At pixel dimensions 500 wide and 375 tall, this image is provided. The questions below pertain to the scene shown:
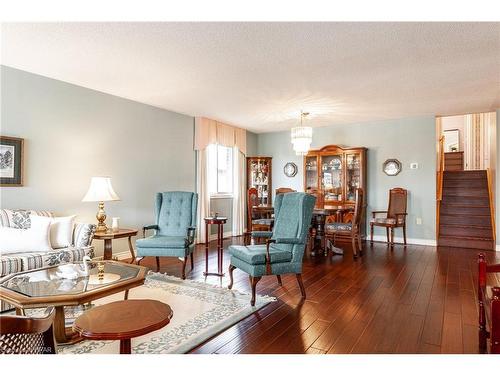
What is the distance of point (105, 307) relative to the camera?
5.38ft

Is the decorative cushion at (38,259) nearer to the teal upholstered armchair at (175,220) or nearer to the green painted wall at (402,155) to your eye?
the teal upholstered armchair at (175,220)

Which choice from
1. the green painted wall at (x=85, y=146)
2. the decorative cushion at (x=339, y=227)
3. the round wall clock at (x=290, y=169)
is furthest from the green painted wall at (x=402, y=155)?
the green painted wall at (x=85, y=146)

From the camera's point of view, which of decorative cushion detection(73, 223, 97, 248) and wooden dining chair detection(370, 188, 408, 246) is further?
wooden dining chair detection(370, 188, 408, 246)

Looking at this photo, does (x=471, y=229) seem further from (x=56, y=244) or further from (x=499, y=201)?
(x=56, y=244)

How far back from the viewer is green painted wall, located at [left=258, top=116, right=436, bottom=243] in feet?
18.9

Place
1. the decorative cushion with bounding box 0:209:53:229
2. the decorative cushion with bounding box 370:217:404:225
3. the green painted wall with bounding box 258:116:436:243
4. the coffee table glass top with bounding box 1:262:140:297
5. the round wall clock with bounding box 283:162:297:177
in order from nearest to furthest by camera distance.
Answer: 1. the coffee table glass top with bounding box 1:262:140:297
2. the decorative cushion with bounding box 0:209:53:229
3. the decorative cushion with bounding box 370:217:404:225
4. the green painted wall with bounding box 258:116:436:243
5. the round wall clock with bounding box 283:162:297:177

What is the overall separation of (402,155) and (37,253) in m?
6.01

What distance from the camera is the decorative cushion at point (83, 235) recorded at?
3.29 meters

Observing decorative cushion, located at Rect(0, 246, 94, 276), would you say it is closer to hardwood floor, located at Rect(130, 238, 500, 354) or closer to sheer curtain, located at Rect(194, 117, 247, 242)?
hardwood floor, located at Rect(130, 238, 500, 354)

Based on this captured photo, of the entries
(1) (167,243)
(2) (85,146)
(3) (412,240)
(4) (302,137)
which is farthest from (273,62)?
(3) (412,240)

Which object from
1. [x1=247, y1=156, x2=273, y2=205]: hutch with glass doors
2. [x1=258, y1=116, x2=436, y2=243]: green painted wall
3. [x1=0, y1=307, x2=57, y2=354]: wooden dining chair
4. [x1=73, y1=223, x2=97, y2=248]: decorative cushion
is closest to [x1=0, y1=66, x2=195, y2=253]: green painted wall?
[x1=73, y1=223, x2=97, y2=248]: decorative cushion

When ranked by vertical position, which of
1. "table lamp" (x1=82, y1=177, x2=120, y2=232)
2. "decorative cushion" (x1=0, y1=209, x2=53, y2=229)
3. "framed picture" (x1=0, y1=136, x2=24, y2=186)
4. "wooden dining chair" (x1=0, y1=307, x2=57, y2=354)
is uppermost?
"framed picture" (x1=0, y1=136, x2=24, y2=186)
